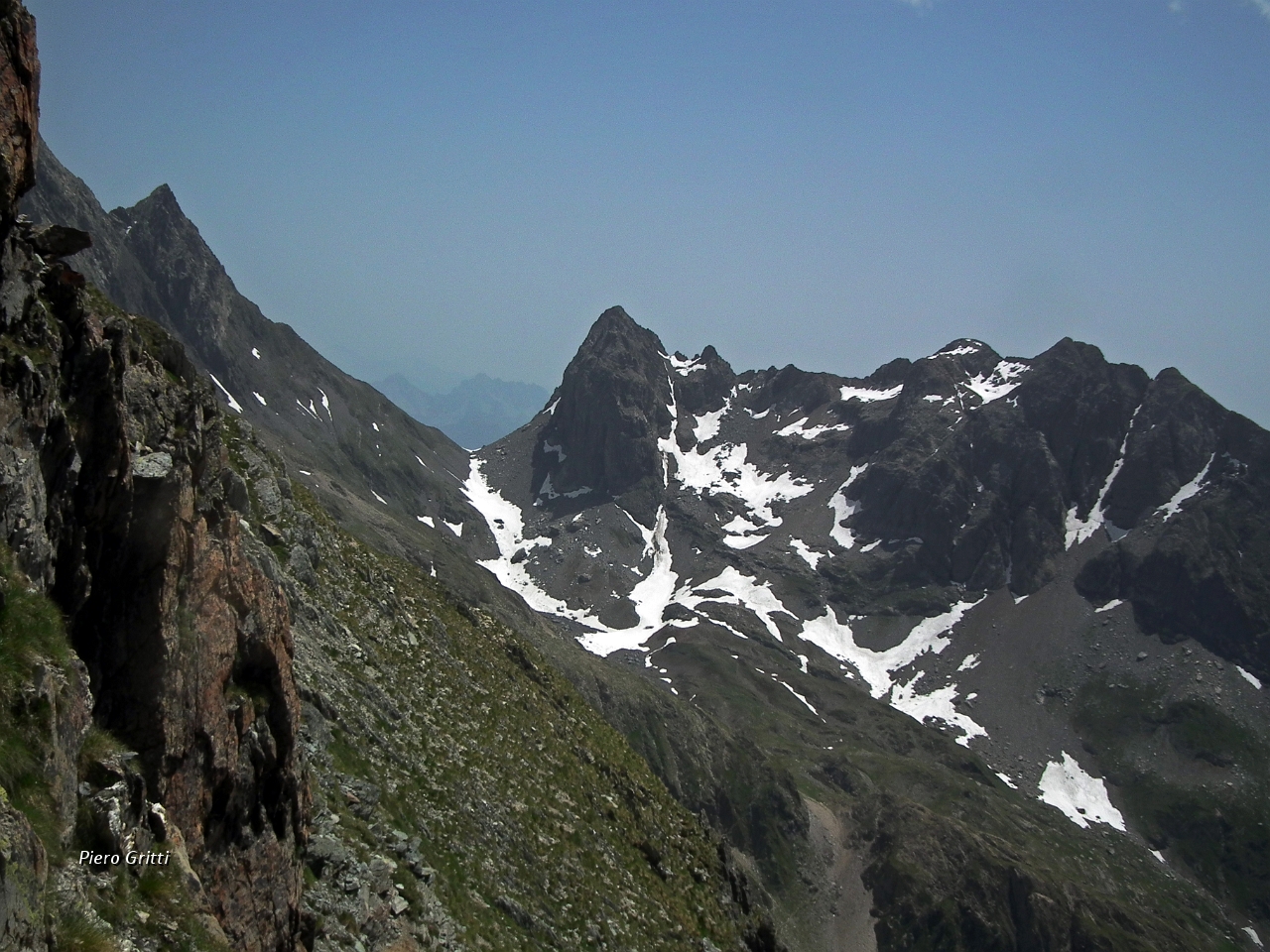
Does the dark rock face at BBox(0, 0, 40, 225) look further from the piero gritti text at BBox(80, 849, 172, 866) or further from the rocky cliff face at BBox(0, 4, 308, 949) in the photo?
the piero gritti text at BBox(80, 849, 172, 866)

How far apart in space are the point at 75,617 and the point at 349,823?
48.2 ft

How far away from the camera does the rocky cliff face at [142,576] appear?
13.8m

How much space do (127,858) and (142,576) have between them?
4721 mm

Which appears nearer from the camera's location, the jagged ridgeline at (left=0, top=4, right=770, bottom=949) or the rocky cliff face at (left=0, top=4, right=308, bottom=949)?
the jagged ridgeline at (left=0, top=4, right=770, bottom=949)

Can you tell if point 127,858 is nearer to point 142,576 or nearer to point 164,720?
point 164,720

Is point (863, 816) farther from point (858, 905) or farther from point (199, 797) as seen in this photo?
point (199, 797)

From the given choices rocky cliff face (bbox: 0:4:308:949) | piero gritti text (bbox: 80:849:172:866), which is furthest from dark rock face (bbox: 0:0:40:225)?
piero gritti text (bbox: 80:849:172:866)

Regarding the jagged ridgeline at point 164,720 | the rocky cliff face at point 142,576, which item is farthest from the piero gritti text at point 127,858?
the rocky cliff face at point 142,576

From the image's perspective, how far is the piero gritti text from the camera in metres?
11.7

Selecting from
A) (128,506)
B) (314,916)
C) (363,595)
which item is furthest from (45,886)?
(363,595)

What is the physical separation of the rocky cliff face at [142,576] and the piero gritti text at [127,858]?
54 centimetres

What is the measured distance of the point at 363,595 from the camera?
45688mm

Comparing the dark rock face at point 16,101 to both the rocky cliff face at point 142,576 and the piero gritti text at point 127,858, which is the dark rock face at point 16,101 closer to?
the rocky cliff face at point 142,576

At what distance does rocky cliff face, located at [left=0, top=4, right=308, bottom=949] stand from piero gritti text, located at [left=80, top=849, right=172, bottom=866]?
0.54 meters
